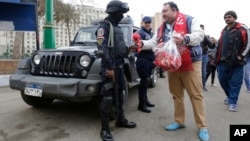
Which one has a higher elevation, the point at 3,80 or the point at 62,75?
the point at 62,75

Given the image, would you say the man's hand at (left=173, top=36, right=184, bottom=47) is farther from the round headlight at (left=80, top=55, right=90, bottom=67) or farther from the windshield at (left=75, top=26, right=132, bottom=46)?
the windshield at (left=75, top=26, right=132, bottom=46)

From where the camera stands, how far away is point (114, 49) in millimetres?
3637

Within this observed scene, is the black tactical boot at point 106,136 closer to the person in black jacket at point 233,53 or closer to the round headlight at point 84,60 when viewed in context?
the round headlight at point 84,60

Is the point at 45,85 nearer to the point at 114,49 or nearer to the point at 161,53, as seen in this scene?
the point at 114,49

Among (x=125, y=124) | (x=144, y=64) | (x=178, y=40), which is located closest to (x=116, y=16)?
(x=178, y=40)

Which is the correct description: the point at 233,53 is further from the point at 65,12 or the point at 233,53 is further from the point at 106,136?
the point at 65,12

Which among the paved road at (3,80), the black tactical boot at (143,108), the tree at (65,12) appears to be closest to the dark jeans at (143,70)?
the black tactical boot at (143,108)

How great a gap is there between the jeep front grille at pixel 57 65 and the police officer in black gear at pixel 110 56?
725mm

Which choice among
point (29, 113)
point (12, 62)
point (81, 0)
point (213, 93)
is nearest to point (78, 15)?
point (81, 0)

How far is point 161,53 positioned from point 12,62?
6.92 meters

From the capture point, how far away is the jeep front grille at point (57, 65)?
4.04 meters

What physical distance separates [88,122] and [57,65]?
1.03m

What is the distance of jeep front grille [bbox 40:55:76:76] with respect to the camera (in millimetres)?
4040

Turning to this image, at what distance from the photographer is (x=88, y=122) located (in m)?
4.29
